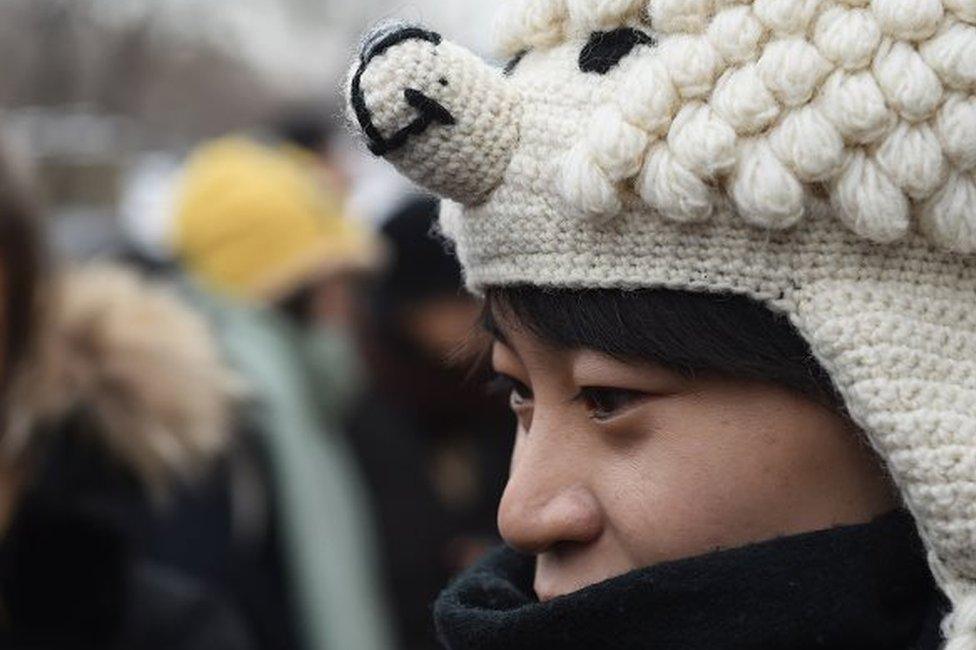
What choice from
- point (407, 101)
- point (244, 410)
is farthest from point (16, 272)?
point (407, 101)

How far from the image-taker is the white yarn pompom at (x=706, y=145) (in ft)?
Result: 4.62

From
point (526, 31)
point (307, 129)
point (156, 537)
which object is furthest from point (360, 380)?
point (526, 31)

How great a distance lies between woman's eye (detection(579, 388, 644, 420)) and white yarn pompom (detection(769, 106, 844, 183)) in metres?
0.27

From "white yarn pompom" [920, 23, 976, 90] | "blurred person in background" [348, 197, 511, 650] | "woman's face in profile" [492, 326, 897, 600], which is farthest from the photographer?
"blurred person in background" [348, 197, 511, 650]

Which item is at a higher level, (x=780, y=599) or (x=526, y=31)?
(x=526, y=31)

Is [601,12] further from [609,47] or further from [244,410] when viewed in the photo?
[244,410]

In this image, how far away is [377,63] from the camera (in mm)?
1503

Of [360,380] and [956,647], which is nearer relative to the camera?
[956,647]

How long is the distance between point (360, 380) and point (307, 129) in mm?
2480

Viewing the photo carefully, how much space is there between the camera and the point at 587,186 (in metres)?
1.45

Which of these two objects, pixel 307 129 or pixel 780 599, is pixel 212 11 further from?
pixel 780 599

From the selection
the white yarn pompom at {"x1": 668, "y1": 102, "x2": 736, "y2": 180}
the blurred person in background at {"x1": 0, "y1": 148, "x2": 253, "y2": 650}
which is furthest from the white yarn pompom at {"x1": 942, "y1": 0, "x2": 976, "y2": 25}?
the blurred person in background at {"x1": 0, "y1": 148, "x2": 253, "y2": 650}

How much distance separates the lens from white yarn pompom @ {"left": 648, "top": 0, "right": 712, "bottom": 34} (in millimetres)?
1452

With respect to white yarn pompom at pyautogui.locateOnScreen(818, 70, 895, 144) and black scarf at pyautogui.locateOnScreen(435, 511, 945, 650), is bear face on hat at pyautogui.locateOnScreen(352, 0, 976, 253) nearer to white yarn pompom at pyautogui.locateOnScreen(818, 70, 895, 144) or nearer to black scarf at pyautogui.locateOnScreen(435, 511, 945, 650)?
white yarn pompom at pyautogui.locateOnScreen(818, 70, 895, 144)
